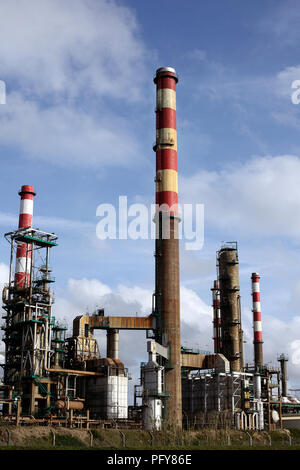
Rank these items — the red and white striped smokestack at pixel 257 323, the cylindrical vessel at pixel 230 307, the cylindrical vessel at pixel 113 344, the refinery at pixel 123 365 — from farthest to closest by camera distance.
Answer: the red and white striped smokestack at pixel 257 323 → the cylindrical vessel at pixel 230 307 → the cylindrical vessel at pixel 113 344 → the refinery at pixel 123 365

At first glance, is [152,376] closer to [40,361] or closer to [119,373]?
[119,373]

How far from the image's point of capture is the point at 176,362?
192ft

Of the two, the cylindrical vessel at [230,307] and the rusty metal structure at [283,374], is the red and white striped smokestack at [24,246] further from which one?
the rusty metal structure at [283,374]

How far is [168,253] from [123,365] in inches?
518

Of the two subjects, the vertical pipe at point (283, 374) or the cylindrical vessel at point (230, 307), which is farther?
the vertical pipe at point (283, 374)

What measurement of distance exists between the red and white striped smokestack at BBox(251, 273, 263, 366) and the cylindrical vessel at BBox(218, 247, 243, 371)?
30.2 ft

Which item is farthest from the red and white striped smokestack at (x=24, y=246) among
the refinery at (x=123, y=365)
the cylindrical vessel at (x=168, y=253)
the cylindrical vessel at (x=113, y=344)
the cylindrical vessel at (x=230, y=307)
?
the cylindrical vessel at (x=230, y=307)

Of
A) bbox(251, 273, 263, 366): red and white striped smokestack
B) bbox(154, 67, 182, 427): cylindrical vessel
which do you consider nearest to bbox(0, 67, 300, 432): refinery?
bbox(154, 67, 182, 427): cylindrical vessel

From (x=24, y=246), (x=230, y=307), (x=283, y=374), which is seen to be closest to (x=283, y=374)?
(x=283, y=374)

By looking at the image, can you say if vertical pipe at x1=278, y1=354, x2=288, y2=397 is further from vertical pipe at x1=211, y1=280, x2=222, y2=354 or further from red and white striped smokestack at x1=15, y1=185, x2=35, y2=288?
red and white striped smokestack at x1=15, y1=185, x2=35, y2=288

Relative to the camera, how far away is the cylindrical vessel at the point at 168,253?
58.0 metres

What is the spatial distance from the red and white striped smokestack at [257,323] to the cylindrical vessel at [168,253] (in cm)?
2825
